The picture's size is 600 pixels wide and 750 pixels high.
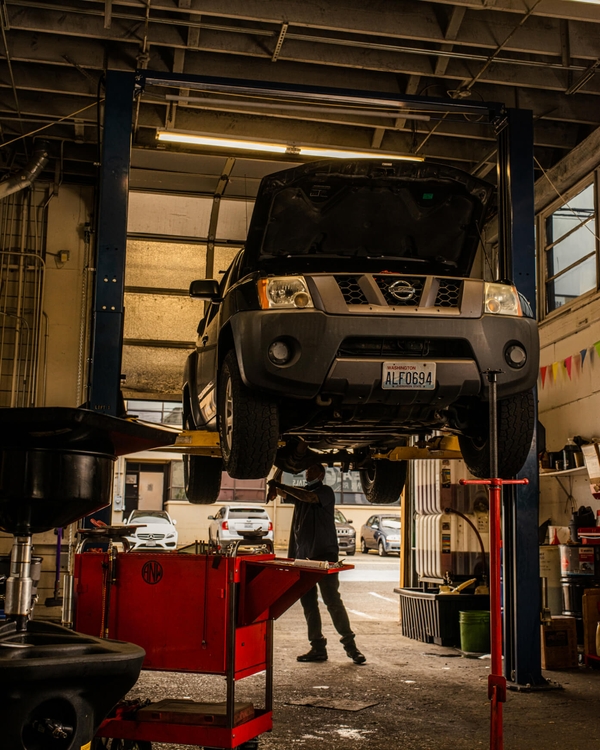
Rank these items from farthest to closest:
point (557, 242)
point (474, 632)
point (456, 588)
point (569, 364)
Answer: point (557, 242)
point (569, 364)
point (456, 588)
point (474, 632)

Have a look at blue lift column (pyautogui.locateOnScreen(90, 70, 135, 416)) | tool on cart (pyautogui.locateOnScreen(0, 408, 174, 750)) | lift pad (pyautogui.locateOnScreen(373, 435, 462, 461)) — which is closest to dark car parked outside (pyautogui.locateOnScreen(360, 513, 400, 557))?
lift pad (pyautogui.locateOnScreen(373, 435, 462, 461))

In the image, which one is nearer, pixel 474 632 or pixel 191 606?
pixel 191 606

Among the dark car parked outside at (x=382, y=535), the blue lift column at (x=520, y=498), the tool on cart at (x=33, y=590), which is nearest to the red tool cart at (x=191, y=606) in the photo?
the tool on cart at (x=33, y=590)

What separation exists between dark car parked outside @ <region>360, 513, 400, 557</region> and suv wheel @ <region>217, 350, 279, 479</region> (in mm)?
19877

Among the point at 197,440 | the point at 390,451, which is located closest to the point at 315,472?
the point at 390,451

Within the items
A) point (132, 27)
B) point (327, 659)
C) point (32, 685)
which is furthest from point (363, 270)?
point (132, 27)

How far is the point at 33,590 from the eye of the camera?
1949mm

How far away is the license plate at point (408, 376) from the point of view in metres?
4.09

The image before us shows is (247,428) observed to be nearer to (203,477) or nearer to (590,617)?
(203,477)

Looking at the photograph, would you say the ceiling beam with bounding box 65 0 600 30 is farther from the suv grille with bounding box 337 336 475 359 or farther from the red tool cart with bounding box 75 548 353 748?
the red tool cart with bounding box 75 548 353 748

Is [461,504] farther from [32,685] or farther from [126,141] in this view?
[32,685]

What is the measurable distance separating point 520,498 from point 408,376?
285 centimetres

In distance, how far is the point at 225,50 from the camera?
8.26 meters

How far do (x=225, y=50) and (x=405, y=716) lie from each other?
21.2 ft
